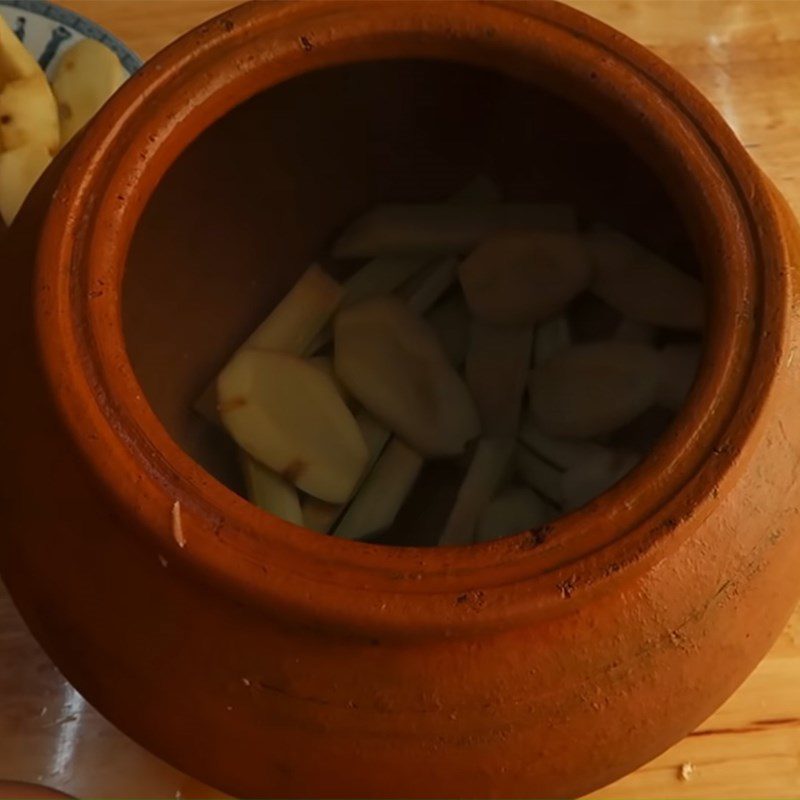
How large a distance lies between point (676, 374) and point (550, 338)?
107 millimetres

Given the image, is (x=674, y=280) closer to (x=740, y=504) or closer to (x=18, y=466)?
(x=740, y=504)

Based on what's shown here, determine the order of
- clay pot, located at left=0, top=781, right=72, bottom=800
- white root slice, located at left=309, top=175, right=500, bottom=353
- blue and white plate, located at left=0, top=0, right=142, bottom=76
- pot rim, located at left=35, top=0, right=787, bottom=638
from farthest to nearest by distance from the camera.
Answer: blue and white plate, located at left=0, top=0, right=142, bottom=76
white root slice, located at left=309, top=175, right=500, bottom=353
clay pot, located at left=0, top=781, right=72, bottom=800
pot rim, located at left=35, top=0, right=787, bottom=638

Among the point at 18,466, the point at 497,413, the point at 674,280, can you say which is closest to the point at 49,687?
the point at 18,466

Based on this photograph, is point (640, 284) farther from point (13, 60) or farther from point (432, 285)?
point (13, 60)

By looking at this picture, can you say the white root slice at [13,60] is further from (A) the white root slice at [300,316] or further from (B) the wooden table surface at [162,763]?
(B) the wooden table surface at [162,763]

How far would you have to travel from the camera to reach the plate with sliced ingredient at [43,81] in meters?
0.74

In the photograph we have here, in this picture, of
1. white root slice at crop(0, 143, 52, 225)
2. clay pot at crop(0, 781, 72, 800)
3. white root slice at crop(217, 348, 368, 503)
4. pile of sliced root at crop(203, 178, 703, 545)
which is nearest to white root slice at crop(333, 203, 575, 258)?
pile of sliced root at crop(203, 178, 703, 545)

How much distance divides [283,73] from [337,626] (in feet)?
0.89

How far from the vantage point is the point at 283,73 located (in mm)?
540

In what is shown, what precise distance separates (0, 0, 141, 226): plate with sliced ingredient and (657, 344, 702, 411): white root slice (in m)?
0.41

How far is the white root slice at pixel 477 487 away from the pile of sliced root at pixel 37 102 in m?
0.34

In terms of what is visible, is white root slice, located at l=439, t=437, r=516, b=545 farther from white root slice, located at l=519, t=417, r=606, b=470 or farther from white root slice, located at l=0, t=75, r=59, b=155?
white root slice, located at l=0, t=75, r=59, b=155

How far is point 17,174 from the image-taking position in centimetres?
74

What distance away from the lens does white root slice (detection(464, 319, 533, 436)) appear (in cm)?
69
